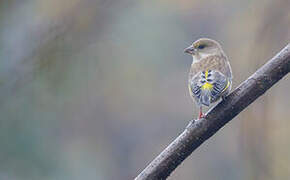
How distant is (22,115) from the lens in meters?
8.18

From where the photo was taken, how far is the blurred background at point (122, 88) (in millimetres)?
6438

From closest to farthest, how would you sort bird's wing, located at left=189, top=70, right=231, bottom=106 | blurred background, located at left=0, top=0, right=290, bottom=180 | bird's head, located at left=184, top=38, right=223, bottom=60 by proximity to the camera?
bird's wing, located at left=189, top=70, right=231, bottom=106 → bird's head, located at left=184, top=38, right=223, bottom=60 → blurred background, located at left=0, top=0, right=290, bottom=180

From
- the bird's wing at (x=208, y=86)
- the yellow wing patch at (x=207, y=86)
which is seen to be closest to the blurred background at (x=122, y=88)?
the bird's wing at (x=208, y=86)

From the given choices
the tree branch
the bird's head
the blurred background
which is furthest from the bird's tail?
the bird's head

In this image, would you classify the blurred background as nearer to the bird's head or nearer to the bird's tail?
the bird's head

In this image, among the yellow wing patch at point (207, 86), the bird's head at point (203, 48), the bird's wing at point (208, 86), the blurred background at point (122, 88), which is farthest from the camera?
the blurred background at point (122, 88)

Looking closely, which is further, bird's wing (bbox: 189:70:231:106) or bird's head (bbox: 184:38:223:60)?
bird's head (bbox: 184:38:223:60)

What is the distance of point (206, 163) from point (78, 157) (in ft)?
13.7

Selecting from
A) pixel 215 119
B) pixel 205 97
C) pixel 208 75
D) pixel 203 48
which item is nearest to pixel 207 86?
pixel 205 97

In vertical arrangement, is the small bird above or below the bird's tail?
below

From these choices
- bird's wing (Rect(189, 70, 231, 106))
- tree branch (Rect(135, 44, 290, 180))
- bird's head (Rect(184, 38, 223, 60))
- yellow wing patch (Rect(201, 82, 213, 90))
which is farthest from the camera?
bird's head (Rect(184, 38, 223, 60))

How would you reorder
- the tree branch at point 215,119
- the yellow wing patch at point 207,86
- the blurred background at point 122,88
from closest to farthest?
1. the tree branch at point 215,119
2. the yellow wing patch at point 207,86
3. the blurred background at point 122,88

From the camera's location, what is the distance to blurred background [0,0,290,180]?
6438 mm

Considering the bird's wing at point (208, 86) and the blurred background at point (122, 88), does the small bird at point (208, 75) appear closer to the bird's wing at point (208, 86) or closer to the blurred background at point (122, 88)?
the bird's wing at point (208, 86)
